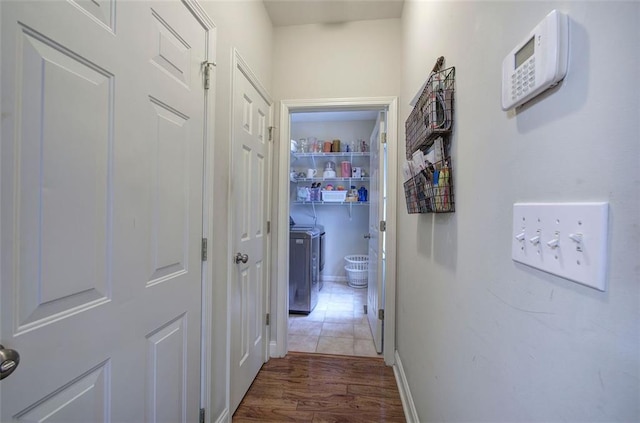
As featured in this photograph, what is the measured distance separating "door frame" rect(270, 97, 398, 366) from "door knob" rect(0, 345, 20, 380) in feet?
5.36

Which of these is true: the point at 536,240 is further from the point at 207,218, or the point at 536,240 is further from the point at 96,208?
the point at 207,218

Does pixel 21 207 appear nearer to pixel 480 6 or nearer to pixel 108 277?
pixel 108 277

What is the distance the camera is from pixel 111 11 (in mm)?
750

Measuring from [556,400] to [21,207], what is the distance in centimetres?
108

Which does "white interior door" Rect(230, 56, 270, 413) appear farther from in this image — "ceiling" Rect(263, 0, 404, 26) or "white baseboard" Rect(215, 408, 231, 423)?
"ceiling" Rect(263, 0, 404, 26)

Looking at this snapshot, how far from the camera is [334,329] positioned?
2.69 metres

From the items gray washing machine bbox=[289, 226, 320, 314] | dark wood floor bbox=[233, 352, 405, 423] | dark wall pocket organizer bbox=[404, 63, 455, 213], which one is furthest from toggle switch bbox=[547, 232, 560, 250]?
gray washing machine bbox=[289, 226, 320, 314]

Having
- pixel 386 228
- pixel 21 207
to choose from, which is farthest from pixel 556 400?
pixel 386 228

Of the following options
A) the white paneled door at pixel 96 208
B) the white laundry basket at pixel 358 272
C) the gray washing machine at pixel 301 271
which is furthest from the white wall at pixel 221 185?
the white laundry basket at pixel 358 272

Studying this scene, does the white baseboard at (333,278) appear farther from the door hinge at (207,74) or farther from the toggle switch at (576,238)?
the toggle switch at (576,238)

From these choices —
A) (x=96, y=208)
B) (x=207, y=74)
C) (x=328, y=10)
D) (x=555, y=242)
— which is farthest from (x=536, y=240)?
(x=328, y=10)

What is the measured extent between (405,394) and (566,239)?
1610mm

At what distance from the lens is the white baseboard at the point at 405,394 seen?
145 cm

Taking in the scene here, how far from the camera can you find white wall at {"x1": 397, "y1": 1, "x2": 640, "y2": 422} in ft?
1.17
